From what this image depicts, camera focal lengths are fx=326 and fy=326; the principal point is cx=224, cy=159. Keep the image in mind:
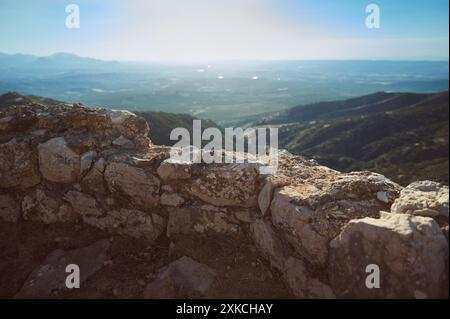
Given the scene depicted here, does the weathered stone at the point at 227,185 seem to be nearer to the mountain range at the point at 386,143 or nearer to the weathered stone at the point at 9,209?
the weathered stone at the point at 9,209

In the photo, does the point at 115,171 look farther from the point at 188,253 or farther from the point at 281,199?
the point at 281,199

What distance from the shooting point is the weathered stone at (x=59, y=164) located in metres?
9.52

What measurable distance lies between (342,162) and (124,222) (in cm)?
12595

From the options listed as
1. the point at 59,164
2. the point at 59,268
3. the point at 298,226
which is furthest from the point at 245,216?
the point at 59,164

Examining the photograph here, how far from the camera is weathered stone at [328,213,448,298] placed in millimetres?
5742

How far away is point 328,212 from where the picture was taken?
7320mm

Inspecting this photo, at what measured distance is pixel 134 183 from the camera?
29.7 feet

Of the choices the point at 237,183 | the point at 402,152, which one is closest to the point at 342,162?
the point at 402,152

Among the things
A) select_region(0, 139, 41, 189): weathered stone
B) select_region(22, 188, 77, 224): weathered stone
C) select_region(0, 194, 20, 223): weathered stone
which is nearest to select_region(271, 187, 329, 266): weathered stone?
select_region(22, 188, 77, 224): weathered stone

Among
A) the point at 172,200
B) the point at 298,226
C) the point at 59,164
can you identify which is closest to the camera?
the point at 298,226

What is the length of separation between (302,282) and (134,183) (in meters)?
5.06

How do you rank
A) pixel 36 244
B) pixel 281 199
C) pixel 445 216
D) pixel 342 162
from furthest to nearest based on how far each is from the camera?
pixel 342 162, pixel 36 244, pixel 281 199, pixel 445 216

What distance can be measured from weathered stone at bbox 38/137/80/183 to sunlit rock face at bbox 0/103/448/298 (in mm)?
29

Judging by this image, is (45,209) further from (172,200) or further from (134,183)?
(172,200)
